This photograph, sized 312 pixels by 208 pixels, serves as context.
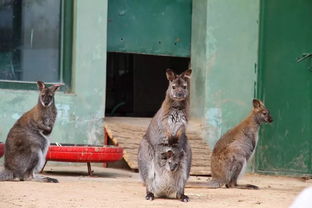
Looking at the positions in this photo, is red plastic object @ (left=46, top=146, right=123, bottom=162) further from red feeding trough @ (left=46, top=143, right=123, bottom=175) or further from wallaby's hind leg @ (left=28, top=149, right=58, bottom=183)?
wallaby's hind leg @ (left=28, top=149, right=58, bottom=183)

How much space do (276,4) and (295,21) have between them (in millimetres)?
459

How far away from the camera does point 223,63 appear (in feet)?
39.4

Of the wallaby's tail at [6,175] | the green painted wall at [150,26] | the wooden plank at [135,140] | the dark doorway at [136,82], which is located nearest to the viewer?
the wallaby's tail at [6,175]

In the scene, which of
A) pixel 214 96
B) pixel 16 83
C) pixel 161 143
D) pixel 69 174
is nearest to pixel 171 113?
pixel 161 143

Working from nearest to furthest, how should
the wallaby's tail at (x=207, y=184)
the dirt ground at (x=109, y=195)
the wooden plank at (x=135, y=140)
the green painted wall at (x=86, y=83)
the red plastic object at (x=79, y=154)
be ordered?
the dirt ground at (x=109, y=195), the wallaby's tail at (x=207, y=184), the red plastic object at (x=79, y=154), the wooden plank at (x=135, y=140), the green painted wall at (x=86, y=83)

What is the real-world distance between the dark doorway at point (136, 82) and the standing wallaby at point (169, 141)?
23.2ft

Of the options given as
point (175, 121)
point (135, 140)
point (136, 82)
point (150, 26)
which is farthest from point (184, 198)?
point (136, 82)

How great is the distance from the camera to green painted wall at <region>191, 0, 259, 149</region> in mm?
11875

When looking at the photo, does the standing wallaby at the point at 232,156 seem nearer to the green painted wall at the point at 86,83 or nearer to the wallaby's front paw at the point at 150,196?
the wallaby's front paw at the point at 150,196

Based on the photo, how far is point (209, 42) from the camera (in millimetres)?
11883

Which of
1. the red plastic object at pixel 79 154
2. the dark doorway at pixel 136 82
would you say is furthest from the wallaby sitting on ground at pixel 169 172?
the dark doorway at pixel 136 82

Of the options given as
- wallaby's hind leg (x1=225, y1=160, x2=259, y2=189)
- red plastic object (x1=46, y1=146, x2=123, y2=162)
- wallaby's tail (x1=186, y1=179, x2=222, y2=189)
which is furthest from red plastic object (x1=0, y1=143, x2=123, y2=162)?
wallaby's hind leg (x1=225, y1=160, x2=259, y2=189)

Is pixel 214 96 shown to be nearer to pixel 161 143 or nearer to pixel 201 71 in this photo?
pixel 201 71

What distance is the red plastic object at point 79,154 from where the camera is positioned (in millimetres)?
9070
